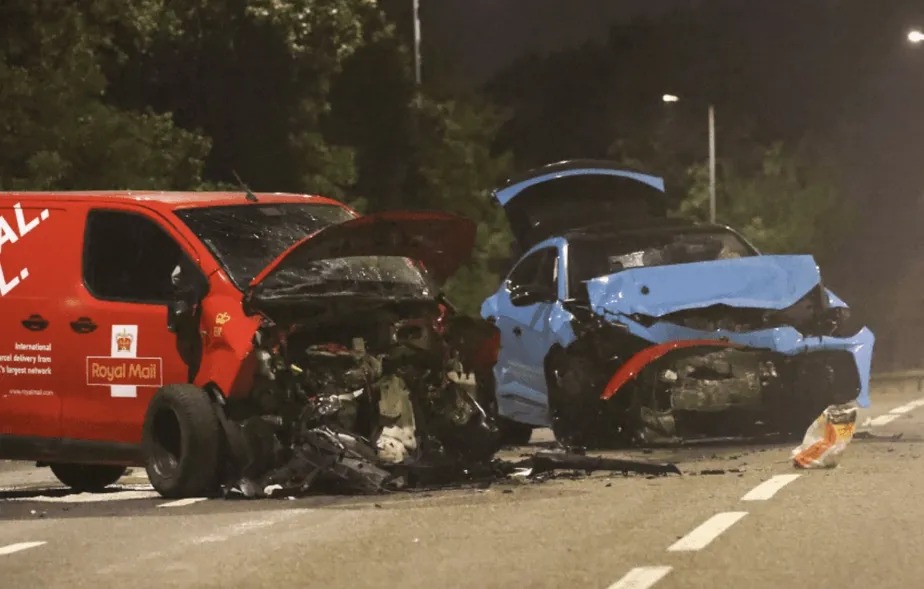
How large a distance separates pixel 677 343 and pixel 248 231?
340 cm

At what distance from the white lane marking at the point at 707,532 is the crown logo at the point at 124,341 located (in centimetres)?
364

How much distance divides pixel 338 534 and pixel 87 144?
18.6 meters

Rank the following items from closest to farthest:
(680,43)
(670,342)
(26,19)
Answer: (670,342), (26,19), (680,43)

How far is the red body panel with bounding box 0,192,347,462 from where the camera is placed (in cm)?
1217

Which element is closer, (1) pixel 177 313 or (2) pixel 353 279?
(1) pixel 177 313

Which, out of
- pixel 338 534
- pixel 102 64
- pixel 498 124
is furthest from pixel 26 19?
pixel 498 124

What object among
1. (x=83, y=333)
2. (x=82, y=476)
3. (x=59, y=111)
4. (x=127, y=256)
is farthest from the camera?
(x=59, y=111)

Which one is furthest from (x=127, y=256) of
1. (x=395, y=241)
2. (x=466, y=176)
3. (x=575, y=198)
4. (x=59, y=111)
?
(x=466, y=176)

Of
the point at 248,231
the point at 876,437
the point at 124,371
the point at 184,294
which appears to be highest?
the point at 248,231

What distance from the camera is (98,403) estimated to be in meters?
12.6

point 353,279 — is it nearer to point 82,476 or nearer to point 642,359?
point 82,476

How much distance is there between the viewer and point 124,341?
40.9 ft

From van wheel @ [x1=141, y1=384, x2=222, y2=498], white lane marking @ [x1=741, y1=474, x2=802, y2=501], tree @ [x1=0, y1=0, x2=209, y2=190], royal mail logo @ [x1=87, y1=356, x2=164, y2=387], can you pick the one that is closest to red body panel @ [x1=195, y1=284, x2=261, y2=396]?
van wheel @ [x1=141, y1=384, x2=222, y2=498]

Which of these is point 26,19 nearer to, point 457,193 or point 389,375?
point 389,375
